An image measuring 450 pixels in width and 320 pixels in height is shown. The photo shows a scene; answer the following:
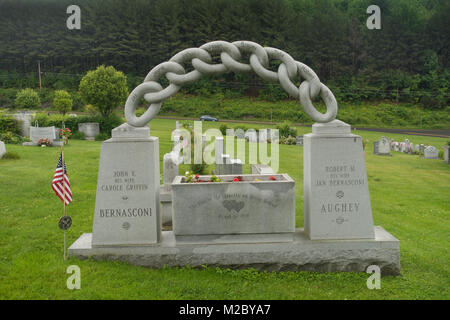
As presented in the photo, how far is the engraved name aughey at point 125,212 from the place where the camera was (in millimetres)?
6402

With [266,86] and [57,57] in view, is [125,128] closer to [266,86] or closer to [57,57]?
[266,86]

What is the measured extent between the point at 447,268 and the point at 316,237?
248 cm

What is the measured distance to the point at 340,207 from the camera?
6535 millimetres

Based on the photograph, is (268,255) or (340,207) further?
(340,207)

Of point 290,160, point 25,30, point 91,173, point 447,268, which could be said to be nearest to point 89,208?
point 91,173

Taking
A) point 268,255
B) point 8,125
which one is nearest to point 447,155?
point 268,255

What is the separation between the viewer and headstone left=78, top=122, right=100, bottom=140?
23859 millimetres

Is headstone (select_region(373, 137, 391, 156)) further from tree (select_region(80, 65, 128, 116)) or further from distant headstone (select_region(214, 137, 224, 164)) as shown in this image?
tree (select_region(80, 65, 128, 116))

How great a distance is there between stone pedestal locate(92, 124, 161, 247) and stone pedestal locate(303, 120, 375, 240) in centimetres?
280

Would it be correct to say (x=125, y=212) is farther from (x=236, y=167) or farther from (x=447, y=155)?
(x=447, y=155)

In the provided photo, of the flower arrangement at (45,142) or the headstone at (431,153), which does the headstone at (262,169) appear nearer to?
the flower arrangement at (45,142)

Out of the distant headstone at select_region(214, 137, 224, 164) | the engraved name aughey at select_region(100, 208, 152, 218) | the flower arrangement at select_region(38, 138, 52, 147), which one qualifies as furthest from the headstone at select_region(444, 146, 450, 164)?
the flower arrangement at select_region(38, 138, 52, 147)

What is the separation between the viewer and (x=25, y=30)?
65062 mm

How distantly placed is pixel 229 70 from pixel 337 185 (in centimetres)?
277
